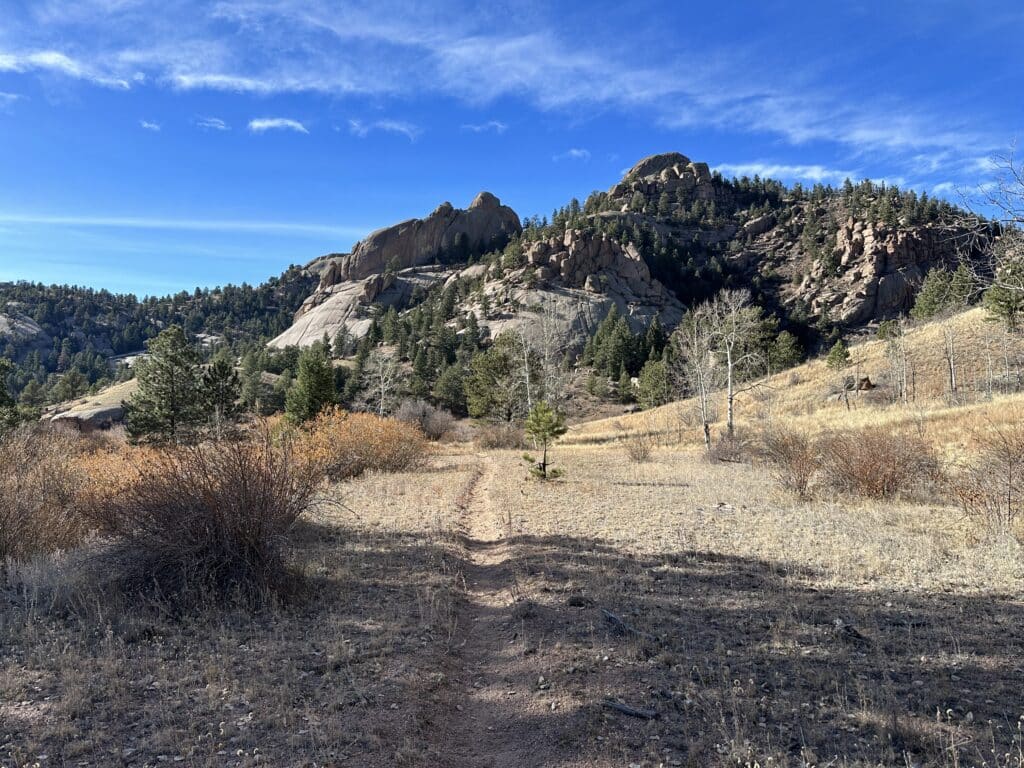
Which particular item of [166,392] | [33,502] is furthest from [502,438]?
[33,502]

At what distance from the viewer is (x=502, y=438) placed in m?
34.7

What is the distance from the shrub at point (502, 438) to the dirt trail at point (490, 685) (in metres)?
25.7

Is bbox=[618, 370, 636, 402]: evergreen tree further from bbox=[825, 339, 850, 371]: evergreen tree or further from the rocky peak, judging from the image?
the rocky peak

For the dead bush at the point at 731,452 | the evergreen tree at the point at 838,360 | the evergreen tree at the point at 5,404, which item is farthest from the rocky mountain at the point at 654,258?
the evergreen tree at the point at 5,404

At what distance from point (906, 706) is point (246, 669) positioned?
5.12 meters

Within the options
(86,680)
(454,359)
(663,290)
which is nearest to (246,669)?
(86,680)

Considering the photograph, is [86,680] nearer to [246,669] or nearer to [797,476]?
[246,669]

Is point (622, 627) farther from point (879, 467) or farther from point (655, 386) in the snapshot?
point (655, 386)

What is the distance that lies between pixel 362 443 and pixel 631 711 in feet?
54.7

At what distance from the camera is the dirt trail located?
375 centimetres

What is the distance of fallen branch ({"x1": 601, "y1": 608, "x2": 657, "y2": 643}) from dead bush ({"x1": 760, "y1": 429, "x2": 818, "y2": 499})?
917 centimetres

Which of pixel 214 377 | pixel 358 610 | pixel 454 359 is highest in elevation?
pixel 454 359

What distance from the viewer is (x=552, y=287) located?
90.9m

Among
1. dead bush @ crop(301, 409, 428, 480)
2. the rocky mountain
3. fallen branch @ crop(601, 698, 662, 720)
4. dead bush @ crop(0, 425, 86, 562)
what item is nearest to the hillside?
the rocky mountain
